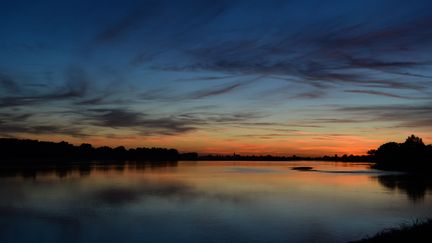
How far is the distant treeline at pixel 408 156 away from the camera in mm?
108031

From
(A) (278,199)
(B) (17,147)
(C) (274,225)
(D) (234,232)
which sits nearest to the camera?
(D) (234,232)

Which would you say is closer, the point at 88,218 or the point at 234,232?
the point at 234,232

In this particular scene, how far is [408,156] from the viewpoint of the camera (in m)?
119

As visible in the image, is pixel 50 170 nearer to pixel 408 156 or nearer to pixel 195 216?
pixel 195 216

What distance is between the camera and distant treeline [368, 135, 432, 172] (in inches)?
4253

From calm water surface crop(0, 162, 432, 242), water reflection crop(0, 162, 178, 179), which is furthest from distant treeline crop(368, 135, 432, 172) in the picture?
calm water surface crop(0, 162, 432, 242)

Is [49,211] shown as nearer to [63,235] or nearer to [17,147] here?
[63,235]

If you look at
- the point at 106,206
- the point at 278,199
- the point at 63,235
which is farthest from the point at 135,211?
the point at 278,199

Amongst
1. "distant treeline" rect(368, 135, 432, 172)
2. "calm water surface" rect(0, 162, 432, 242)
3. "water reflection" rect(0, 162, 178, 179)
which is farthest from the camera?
"distant treeline" rect(368, 135, 432, 172)

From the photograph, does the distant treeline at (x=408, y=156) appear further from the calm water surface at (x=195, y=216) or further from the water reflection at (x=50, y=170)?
the calm water surface at (x=195, y=216)

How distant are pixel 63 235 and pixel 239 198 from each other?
17.7 meters

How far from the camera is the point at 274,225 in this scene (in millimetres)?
22203

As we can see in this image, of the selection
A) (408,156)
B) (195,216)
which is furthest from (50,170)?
(408,156)

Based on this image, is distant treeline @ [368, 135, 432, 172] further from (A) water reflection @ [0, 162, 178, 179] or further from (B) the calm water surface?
(B) the calm water surface
